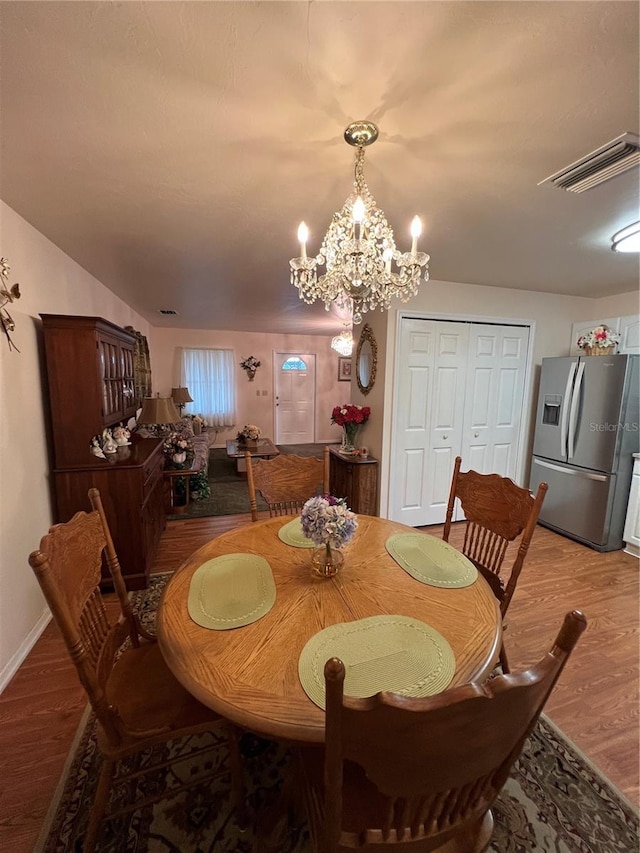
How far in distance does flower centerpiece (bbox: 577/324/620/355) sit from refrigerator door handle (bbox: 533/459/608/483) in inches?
43.4

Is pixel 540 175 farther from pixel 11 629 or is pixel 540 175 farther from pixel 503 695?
pixel 11 629

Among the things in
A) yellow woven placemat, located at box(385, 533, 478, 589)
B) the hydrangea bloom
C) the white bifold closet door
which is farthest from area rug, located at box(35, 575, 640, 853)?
the white bifold closet door

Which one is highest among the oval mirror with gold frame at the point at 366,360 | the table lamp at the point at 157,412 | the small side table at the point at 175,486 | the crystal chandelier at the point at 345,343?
the crystal chandelier at the point at 345,343

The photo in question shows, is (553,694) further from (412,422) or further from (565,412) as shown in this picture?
(565,412)

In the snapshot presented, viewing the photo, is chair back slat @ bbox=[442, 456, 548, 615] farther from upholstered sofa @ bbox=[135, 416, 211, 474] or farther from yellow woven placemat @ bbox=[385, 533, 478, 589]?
upholstered sofa @ bbox=[135, 416, 211, 474]

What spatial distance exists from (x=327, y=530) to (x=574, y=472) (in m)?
3.08

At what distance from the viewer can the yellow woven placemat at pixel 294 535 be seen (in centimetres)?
154

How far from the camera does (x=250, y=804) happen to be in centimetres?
121

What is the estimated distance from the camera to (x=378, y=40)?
0.90m

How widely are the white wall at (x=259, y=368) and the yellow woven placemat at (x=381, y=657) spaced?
6429 millimetres

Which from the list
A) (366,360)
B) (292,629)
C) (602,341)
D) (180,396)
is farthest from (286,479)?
(180,396)

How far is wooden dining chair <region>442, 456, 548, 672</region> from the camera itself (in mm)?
1470

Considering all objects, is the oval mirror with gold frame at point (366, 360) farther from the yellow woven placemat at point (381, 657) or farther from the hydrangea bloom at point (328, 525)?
the yellow woven placemat at point (381, 657)

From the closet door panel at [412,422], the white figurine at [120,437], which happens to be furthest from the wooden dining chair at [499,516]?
the white figurine at [120,437]
